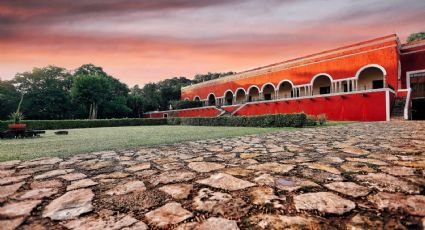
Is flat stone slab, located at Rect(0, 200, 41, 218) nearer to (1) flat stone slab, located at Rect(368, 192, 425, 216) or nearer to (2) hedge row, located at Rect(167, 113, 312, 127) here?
(1) flat stone slab, located at Rect(368, 192, 425, 216)

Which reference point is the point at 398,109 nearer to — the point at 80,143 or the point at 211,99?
the point at 80,143

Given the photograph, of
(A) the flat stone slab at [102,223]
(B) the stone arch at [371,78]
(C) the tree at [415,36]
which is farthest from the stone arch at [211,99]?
(A) the flat stone slab at [102,223]

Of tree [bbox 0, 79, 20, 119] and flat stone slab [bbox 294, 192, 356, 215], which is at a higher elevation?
tree [bbox 0, 79, 20, 119]

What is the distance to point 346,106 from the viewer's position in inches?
587

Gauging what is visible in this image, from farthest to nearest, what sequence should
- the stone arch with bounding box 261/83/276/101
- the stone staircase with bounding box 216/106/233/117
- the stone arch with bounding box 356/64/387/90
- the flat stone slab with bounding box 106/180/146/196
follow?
the stone arch with bounding box 261/83/276/101
the stone staircase with bounding box 216/106/233/117
the stone arch with bounding box 356/64/387/90
the flat stone slab with bounding box 106/180/146/196

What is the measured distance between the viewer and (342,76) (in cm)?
1819

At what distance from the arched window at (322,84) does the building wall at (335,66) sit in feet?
5.31

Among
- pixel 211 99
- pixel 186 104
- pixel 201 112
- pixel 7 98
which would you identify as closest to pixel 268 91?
pixel 201 112

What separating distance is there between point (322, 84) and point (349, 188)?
22.2m

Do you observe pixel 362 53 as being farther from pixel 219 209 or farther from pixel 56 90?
pixel 56 90

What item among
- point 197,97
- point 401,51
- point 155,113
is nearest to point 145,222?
point 401,51

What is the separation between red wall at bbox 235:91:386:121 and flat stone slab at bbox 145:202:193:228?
1583 cm

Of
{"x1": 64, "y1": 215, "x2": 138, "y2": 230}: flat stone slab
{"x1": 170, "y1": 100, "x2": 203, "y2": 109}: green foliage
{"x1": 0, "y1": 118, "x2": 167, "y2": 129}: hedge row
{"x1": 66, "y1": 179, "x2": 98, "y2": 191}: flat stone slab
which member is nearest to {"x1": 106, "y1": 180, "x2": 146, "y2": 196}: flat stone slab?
{"x1": 66, "y1": 179, "x2": 98, "y2": 191}: flat stone slab

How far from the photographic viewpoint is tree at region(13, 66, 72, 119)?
3141 cm
